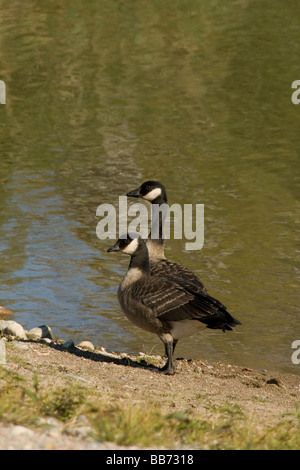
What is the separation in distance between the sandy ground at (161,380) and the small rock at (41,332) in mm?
558

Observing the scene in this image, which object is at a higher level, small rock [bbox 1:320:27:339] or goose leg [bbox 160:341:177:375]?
small rock [bbox 1:320:27:339]

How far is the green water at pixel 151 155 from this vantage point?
11883mm

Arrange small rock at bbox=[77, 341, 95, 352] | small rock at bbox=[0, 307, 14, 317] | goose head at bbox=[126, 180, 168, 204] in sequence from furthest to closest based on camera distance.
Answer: small rock at bbox=[0, 307, 14, 317] < goose head at bbox=[126, 180, 168, 204] < small rock at bbox=[77, 341, 95, 352]

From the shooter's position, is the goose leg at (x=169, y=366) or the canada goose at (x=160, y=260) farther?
the canada goose at (x=160, y=260)

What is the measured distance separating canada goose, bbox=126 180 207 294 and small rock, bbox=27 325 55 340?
1.50m

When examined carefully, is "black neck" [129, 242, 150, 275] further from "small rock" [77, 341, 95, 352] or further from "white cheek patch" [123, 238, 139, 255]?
"small rock" [77, 341, 95, 352]

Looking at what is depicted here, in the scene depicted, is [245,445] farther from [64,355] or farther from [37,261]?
[37,261]

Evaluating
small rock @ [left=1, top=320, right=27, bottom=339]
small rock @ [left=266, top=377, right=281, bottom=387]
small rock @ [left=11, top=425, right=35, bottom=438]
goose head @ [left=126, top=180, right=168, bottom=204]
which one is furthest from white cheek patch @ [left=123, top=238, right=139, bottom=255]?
small rock @ [left=11, top=425, right=35, bottom=438]

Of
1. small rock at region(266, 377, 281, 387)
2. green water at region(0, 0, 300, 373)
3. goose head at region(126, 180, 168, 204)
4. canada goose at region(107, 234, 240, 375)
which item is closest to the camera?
canada goose at region(107, 234, 240, 375)

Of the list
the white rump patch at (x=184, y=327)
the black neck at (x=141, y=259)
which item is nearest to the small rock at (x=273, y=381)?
the white rump patch at (x=184, y=327)

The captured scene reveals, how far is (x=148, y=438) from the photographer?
17.6ft

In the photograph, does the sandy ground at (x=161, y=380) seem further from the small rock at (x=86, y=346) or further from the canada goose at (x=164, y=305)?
the canada goose at (x=164, y=305)

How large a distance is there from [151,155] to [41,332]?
9.85 metres

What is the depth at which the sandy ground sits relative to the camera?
7258 millimetres
